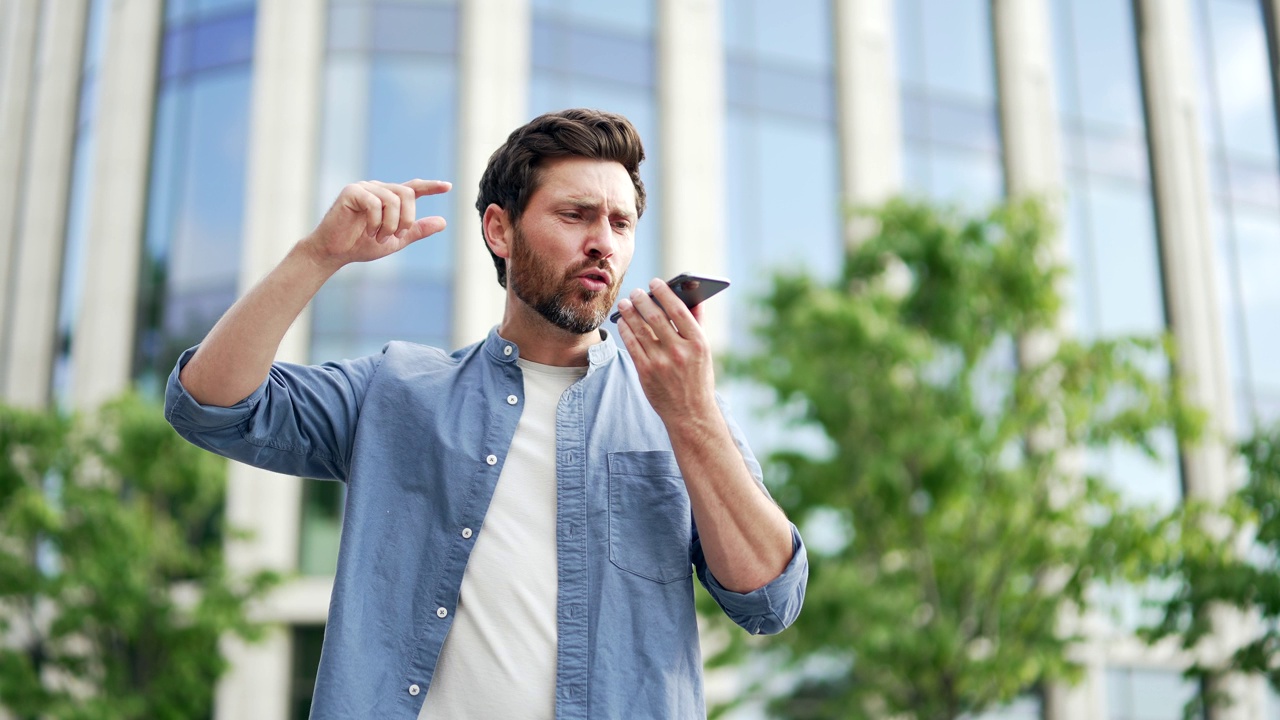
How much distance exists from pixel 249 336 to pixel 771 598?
985 mm

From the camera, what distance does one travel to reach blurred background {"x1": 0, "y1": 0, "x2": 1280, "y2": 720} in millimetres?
18344

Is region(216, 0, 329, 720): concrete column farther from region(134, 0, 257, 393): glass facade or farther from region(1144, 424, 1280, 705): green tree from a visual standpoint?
region(1144, 424, 1280, 705): green tree

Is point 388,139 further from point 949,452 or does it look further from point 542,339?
point 542,339

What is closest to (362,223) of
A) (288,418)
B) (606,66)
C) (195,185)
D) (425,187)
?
(425,187)

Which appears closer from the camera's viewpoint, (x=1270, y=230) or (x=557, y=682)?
(x=557, y=682)

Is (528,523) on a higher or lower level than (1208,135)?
lower

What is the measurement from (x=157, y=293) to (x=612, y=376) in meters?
18.4

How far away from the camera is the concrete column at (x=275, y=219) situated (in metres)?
17.3

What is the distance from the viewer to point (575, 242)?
2332 millimetres

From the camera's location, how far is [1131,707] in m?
20.9

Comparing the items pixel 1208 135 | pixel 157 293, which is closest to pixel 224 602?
pixel 157 293

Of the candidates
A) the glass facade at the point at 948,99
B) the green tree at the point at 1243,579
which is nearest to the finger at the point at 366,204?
the green tree at the point at 1243,579

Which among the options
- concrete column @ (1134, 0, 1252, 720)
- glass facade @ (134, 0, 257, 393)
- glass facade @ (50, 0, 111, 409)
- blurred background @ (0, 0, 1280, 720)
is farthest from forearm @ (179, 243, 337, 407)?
concrete column @ (1134, 0, 1252, 720)

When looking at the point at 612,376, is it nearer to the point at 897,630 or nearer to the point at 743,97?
the point at 897,630
